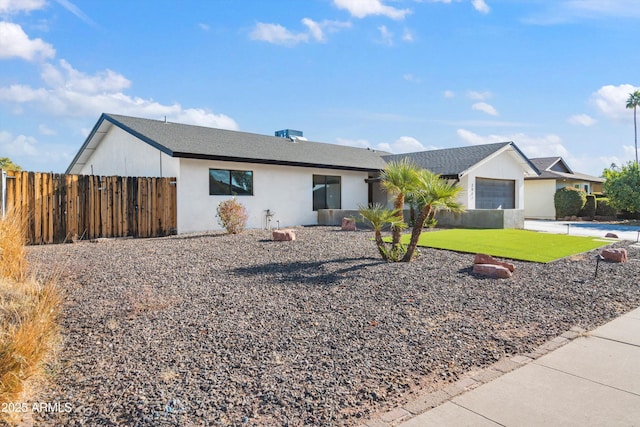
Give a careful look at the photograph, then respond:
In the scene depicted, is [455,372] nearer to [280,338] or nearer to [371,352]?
[371,352]

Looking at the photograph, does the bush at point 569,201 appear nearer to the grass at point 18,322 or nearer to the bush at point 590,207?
the bush at point 590,207

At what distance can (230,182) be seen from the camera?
609 inches

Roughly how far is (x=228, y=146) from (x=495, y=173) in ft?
44.6

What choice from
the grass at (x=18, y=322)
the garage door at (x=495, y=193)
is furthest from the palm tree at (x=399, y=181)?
the garage door at (x=495, y=193)

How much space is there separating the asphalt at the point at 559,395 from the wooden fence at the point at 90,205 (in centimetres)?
1134

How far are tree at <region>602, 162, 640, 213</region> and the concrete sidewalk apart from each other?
23421 millimetres

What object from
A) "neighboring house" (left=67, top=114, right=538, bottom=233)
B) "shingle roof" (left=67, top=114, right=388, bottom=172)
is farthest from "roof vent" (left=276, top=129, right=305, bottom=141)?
"shingle roof" (left=67, top=114, right=388, bottom=172)

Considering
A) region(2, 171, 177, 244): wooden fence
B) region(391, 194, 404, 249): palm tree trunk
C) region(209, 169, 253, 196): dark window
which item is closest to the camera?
region(391, 194, 404, 249): palm tree trunk

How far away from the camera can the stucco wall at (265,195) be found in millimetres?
14219

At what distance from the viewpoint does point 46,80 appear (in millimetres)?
14008

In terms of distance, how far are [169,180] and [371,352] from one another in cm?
1167

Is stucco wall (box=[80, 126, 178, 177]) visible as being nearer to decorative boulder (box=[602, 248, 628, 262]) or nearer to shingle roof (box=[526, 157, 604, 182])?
decorative boulder (box=[602, 248, 628, 262])

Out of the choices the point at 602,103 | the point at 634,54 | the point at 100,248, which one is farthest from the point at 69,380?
the point at 602,103

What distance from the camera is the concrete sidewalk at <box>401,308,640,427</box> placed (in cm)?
274
